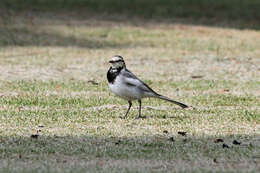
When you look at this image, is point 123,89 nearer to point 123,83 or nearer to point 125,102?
point 123,83

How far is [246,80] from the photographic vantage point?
1349 centimetres

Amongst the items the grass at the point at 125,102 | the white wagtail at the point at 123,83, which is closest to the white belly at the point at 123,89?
the white wagtail at the point at 123,83

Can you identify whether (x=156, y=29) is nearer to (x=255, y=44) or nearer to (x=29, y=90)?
(x=255, y=44)

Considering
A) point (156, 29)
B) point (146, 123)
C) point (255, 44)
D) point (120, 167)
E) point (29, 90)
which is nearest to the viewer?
point (120, 167)

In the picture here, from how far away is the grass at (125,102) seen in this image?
7039mm

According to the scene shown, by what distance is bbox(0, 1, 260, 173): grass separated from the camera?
704 cm

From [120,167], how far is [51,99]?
445 centimetres

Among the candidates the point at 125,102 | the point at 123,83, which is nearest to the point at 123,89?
the point at 123,83

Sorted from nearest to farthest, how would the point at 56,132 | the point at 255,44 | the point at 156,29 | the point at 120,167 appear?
the point at 120,167, the point at 56,132, the point at 255,44, the point at 156,29

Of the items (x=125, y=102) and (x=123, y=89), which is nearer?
(x=123, y=89)

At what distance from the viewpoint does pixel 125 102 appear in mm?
10953

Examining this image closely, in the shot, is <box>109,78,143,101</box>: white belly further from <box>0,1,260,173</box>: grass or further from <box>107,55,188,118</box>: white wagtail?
<box>0,1,260,173</box>: grass

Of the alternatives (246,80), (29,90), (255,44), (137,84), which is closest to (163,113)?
(137,84)

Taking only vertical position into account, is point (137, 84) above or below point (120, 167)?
above
